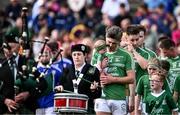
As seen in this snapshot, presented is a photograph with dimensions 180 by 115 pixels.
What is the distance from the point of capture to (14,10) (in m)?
28.2

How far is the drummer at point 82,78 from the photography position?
16.2 meters

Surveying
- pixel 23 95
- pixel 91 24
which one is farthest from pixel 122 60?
pixel 91 24

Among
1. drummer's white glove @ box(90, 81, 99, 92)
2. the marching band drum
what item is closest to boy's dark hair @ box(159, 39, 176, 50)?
drummer's white glove @ box(90, 81, 99, 92)

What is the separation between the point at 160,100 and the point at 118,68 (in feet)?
3.72

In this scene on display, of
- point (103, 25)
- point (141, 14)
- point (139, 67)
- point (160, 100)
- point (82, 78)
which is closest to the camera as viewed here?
point (160, 100)

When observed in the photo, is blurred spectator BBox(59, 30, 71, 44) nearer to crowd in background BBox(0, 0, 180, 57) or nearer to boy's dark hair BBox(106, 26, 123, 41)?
crowd in background BBox(0, 0, 180, 57)

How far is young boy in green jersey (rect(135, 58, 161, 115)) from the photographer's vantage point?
15.3 meters

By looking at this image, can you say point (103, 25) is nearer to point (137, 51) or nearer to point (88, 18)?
point (88, 18)

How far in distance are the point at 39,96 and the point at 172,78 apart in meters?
2.67

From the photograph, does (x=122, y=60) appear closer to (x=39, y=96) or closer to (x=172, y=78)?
(x=172, y=78)

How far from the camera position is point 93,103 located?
16.6 meters

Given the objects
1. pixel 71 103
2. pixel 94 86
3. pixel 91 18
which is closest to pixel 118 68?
pixel 94 86

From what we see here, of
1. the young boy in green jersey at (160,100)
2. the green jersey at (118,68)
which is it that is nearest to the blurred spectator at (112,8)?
the green jersey at (118,68)

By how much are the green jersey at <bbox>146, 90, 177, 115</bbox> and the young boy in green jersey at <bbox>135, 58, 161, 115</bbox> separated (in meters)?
0.27
